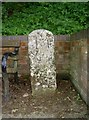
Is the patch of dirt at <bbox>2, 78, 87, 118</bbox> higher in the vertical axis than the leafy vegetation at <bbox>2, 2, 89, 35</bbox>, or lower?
lower

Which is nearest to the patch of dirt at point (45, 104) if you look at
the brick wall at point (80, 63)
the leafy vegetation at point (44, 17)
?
the brick wall at point (80, 63)

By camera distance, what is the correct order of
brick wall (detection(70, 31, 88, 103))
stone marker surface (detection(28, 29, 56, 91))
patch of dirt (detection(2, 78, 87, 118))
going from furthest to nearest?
stone marker surface (detection(28, 29, 56, 91))
brick wall (detection(70, 31, 88, 103))
patch of dirt (detection(2, 78, 87, 118))

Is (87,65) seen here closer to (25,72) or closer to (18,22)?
(25,72)

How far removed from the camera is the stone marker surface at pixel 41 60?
5.59 m

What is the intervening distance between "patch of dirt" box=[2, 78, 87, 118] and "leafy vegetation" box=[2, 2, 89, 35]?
1935mm

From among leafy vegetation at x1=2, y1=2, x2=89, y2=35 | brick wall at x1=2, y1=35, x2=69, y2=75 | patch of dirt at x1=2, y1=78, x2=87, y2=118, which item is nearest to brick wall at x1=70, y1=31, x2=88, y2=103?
patch of dirt at x1=2, y1=78, x2=87, y2=118

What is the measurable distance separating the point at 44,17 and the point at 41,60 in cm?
283

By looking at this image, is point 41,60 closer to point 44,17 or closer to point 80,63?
point 80,63

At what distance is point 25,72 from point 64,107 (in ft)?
7.54

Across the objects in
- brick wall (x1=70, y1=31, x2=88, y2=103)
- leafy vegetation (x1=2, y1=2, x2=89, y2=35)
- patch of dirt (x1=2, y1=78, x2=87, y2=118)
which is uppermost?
leafy vegetation (x1=2, y1=2, x2=89, y2=35)

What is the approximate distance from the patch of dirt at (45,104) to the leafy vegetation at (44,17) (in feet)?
6.35

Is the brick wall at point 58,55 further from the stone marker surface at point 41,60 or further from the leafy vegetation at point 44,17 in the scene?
the stone marker surface at point 41,60

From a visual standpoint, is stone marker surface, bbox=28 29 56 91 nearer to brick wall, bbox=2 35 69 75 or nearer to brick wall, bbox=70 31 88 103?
brick wall, bbox=70 31 88 103

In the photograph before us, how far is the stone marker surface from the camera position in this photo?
5.59 m
